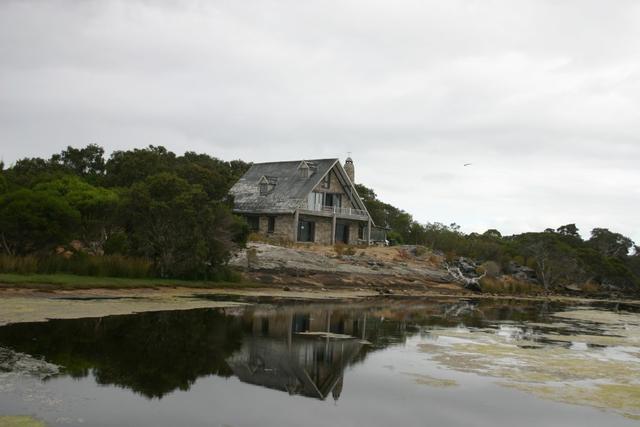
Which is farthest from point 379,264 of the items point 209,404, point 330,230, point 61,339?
point 209,404

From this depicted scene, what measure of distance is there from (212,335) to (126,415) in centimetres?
843

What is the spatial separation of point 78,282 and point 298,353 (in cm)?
1562

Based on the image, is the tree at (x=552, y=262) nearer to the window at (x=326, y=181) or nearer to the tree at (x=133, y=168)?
the window at (x=326, y=181)

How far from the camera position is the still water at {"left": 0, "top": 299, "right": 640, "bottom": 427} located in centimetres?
1037

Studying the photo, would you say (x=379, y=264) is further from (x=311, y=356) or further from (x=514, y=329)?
(x=311, y=356)

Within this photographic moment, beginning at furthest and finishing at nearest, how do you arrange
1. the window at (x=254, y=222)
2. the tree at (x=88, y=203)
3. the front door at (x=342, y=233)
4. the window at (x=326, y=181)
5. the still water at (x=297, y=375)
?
the front door at (x=342, y=233), the window at (x=326, y=181), the window at (x=254, y=222), the tree at (x=88, y=203), the still water at (x=297, y=375)

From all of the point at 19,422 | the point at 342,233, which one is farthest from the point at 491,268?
the point at 19,422

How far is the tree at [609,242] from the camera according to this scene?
119106 millimetres

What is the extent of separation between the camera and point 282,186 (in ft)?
209

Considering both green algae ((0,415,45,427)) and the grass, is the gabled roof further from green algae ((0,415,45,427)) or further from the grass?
green algae ((0,415,45,427))

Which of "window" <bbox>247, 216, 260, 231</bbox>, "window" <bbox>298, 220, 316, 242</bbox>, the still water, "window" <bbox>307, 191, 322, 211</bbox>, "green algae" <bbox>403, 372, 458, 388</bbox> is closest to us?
the still water

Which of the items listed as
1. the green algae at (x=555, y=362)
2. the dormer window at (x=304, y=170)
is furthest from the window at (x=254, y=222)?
the green algae at (x=555, y=362)

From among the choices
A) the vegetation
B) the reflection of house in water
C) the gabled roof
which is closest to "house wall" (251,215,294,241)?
the gabled roof

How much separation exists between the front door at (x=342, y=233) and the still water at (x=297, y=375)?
42621mm
